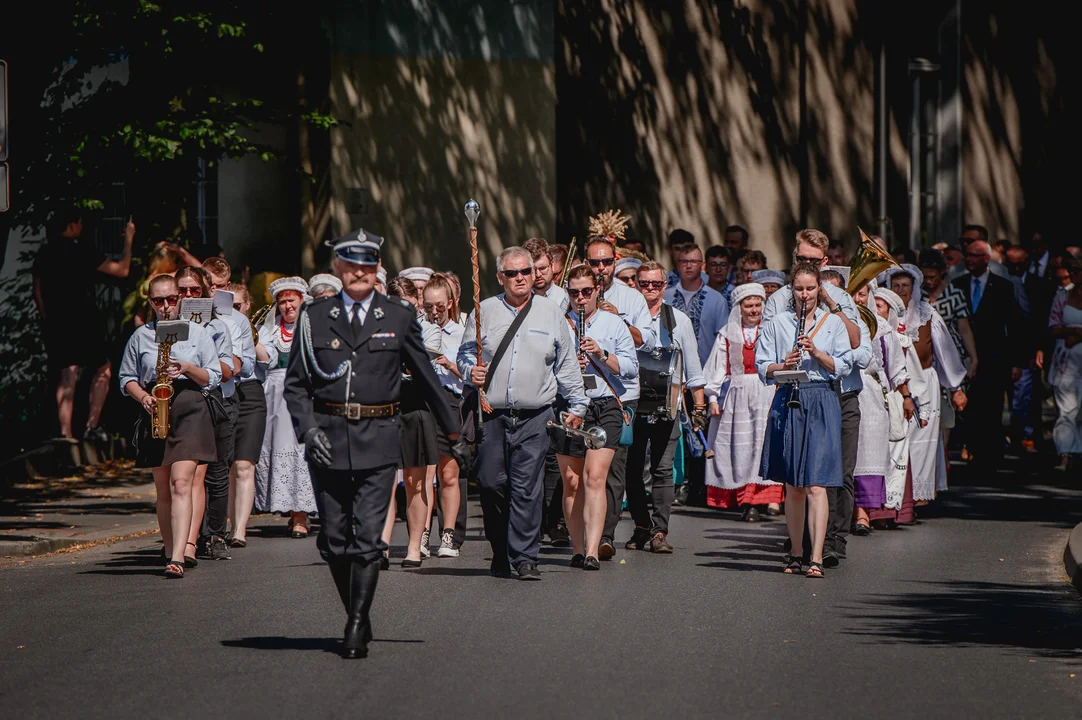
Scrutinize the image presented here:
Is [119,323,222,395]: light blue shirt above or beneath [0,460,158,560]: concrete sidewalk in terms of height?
above

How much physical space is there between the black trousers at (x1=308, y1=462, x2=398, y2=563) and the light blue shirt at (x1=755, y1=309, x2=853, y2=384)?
3.44 m

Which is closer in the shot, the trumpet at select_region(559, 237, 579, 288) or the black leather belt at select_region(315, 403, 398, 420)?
the black leather belt at select_region(315, 403, 398, 420)

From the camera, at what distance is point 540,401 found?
38.2ft

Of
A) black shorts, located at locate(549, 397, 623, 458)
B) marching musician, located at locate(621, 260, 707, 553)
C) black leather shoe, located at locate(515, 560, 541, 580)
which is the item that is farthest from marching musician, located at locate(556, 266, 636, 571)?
marching musician, located at locate(621, 260, 707, 553)

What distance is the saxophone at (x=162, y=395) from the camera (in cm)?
1181

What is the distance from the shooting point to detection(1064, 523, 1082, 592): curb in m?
11.4

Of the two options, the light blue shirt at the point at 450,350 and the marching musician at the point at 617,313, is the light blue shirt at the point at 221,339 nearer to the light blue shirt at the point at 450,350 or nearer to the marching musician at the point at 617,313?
the light blue shirt at the point at 450,350

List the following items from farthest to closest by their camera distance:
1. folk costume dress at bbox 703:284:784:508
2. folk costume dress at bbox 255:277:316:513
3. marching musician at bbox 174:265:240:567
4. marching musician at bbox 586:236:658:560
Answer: folk costume dress at bbox 703:284:784:508, folk costume dress at bbox 255:277:316:513, marching musician at bbox 586:236:658:560, marching musician at bbox 174:265:240:567

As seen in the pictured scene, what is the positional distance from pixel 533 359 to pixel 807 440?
1805 millimetres

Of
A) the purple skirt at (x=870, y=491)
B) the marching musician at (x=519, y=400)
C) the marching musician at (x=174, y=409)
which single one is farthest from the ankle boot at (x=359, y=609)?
the purple skirt at (x=870, y=491)

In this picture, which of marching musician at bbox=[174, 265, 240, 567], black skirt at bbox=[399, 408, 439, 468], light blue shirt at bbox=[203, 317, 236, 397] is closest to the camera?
light blue shirt at bbox=[203, 317, 236, 397]

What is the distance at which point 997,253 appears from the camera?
2256 cm

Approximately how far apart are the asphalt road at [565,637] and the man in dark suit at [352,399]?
568 mm

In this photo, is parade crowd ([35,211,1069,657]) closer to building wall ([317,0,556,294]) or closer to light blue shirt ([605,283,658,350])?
light blue shirt ([605,283,658,350])
